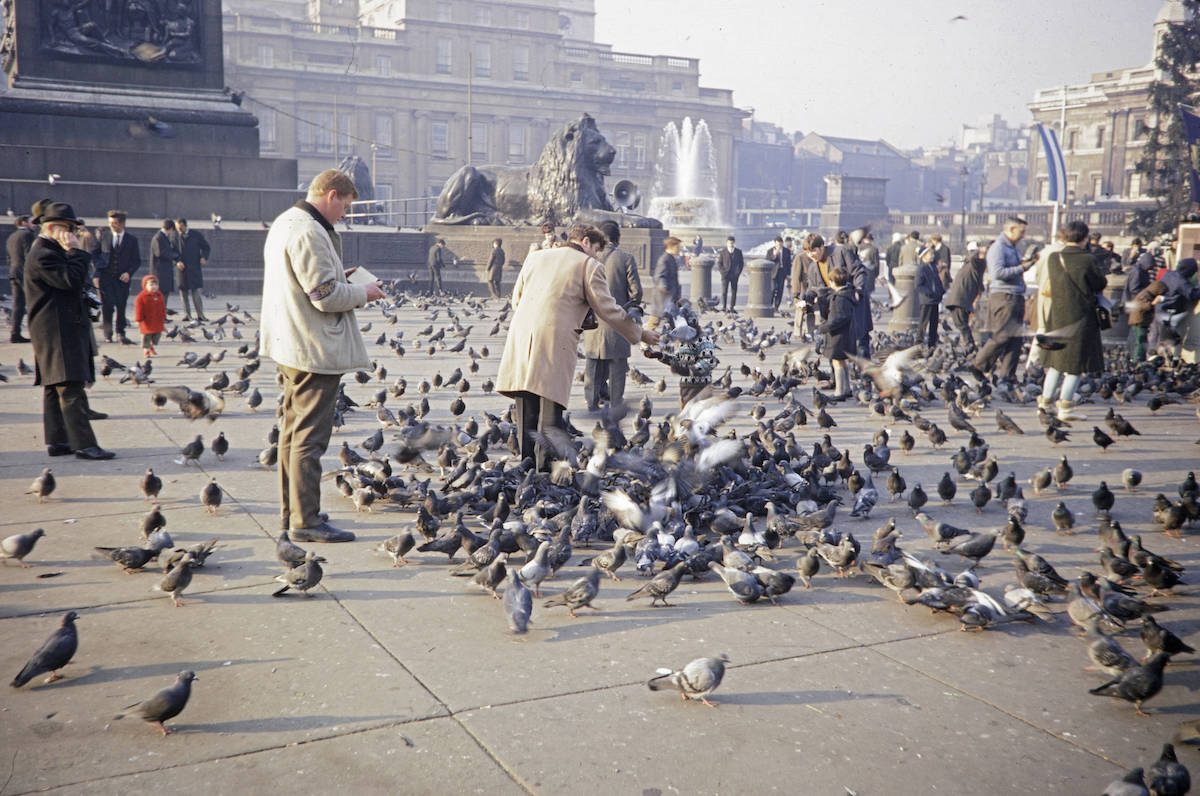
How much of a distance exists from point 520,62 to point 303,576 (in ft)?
281

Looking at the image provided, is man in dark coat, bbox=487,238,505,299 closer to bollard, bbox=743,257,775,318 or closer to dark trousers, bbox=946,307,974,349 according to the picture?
bollard, bbox=743,257,775,318

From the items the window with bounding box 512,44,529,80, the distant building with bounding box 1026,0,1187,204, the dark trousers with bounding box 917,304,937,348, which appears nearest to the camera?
the dark trousers with bounding box 917,304,937,348

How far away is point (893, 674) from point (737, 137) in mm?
97232

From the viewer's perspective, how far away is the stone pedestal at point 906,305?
1997cm

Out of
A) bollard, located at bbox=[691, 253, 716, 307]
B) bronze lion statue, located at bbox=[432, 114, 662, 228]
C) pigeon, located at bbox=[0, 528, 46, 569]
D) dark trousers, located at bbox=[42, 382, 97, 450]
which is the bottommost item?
pigeon, located at bbox=[0, 528, 46, 569]

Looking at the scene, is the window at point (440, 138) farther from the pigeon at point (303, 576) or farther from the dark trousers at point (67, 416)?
the pigeon at point (303, 576)

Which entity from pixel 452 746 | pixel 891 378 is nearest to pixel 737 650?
pixel 452 746

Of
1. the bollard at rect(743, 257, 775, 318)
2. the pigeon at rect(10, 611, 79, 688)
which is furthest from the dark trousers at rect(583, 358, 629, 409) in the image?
the bollard at rect(743, 257, 775, 318)

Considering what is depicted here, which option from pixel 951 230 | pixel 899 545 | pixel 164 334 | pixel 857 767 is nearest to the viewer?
pixel 857 767

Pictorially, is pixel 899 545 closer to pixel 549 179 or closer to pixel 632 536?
pixel 632 536

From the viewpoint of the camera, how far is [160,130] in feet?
73.3

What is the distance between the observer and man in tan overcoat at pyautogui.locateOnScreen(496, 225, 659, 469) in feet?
20.5

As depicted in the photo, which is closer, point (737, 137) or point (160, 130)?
point (160, 130)

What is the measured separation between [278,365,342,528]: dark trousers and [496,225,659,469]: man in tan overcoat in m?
1.26
